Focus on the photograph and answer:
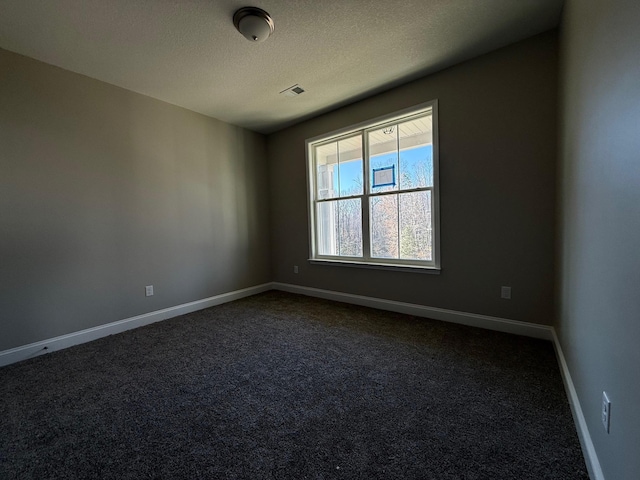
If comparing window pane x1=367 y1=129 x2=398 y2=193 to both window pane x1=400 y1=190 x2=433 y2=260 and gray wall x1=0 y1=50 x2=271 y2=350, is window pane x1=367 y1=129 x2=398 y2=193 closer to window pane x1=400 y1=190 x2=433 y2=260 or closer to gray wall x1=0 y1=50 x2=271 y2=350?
window pane x1=400 y1=190 x2=433 y2=260

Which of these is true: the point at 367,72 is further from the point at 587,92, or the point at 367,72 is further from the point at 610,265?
the point at 610,265

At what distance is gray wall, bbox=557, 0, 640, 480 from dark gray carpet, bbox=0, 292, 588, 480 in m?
0.33

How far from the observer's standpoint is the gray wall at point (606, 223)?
819mm

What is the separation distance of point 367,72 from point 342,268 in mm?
2345

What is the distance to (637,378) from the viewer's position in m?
0.76

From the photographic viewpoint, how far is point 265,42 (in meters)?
2.24

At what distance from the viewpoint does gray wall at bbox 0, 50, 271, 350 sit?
2281 mm

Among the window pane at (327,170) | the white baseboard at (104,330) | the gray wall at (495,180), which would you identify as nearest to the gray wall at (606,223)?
the gray wall at (495,180)

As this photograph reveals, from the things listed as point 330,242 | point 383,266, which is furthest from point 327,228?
point 383,266

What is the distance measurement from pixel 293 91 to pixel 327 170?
1189 millimetres

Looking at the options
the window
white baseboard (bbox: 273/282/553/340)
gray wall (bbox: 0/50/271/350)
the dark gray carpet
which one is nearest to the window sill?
the window

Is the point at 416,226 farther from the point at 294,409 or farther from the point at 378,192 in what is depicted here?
the point at 294,409

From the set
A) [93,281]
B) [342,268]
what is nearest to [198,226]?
[93,281]

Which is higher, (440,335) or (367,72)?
(367,72)
